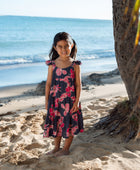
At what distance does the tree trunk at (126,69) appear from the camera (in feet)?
10.4

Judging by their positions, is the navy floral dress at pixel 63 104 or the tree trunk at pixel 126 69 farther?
the tree trunk at pixel 126 69

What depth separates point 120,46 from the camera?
3.31 meters

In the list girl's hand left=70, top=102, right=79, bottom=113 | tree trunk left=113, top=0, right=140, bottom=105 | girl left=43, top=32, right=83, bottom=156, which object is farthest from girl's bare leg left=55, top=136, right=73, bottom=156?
tree trunk left=113, top=0, right=140, bottom=105

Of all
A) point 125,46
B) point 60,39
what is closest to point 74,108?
point 60,39

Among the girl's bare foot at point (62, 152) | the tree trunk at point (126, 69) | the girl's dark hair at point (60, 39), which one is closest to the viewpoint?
the girl's dark hair at point (60, 39)

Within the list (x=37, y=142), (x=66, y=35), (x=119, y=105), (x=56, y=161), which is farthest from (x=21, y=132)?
(x=66, y=35)

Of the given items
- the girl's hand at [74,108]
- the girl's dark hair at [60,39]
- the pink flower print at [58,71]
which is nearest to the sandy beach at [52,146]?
the girl's hand at [74,108]

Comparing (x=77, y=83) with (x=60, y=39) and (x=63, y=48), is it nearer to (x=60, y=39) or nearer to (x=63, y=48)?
(x=63, y=48)

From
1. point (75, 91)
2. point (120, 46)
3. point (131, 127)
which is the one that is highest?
point (120, 46)

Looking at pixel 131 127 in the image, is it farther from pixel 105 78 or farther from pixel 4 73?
pixel 4 73

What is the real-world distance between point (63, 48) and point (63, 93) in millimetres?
524

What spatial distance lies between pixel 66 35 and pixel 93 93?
4.15 meters

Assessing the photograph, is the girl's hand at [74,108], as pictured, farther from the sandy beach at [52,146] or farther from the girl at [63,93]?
the sandy beach at [52,146]

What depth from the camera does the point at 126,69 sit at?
3.32 m
